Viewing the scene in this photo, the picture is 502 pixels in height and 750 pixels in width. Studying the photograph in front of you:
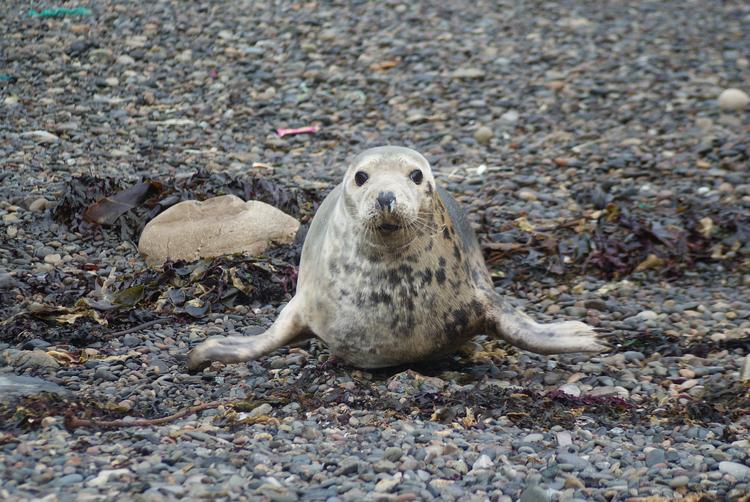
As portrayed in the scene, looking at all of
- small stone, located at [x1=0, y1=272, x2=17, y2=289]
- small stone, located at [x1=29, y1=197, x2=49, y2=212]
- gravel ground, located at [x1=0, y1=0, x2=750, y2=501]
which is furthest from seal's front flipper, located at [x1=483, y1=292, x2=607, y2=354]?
small stone, located at [x1=29, y1=197, x2=49, y2=212]

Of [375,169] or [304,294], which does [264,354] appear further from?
[375,169]

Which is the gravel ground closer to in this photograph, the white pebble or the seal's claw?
the white pebble

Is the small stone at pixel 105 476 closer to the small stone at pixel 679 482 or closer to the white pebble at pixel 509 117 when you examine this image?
the small stone at pixel 679 482

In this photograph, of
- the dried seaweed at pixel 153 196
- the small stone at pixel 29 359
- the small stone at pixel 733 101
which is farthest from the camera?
the small stone at pixel 733 101

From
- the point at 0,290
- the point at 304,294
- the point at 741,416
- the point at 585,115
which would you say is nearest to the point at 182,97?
the point at 585,115

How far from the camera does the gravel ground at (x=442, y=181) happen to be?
4.08 meters

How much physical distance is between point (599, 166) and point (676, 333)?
→ 10.5 feet

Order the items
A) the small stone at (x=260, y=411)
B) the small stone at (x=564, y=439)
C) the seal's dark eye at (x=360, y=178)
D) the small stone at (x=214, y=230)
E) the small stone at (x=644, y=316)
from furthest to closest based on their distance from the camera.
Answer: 1. the small stone at (x=214, y=230)
2. the small stone at (x=644, y=316)
3. the seal's dark eye at (x=360, y=178)
4. the small stone at (x=260, y=411)
5. the small stone at (x=564, y=439)

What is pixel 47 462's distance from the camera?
388cm

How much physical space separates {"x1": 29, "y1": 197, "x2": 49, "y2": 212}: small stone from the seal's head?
3.20m

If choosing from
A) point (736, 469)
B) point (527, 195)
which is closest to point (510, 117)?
point (527, 195)

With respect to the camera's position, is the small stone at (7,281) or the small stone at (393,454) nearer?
the small stone at (393,454)

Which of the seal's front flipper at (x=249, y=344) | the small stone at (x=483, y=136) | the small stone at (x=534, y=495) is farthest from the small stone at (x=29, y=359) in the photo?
the small stone at (x=483, y=136)

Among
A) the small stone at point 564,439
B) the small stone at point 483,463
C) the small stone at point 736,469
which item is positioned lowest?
the small stone at point 736,469
